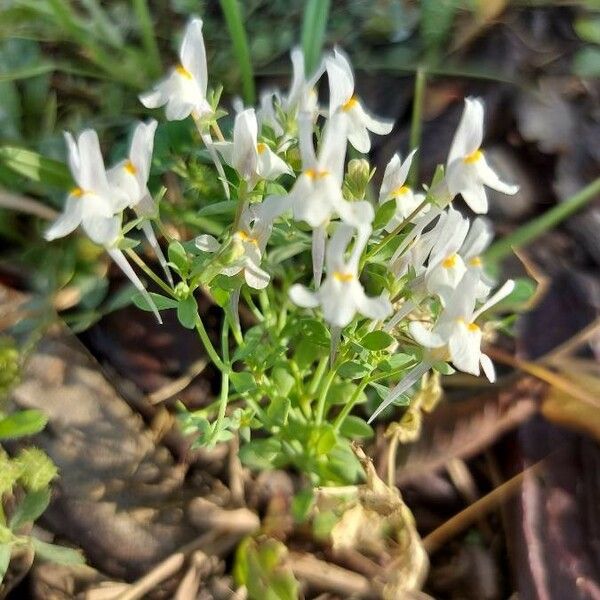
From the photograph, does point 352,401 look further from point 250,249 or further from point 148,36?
point 148,36

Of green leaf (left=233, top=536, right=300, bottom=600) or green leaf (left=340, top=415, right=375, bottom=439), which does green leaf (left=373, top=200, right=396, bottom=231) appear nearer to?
green leaf (left=340, top=415, right=375, bottom=439)

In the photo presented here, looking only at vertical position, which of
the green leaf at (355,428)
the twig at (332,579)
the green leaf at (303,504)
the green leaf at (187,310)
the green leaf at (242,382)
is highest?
the green leaf at (187,310)

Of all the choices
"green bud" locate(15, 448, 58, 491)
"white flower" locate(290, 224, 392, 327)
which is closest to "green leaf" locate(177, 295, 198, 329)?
"white flower" locate(290, 224, 392, 327)

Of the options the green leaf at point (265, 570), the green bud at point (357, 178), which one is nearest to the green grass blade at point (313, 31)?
the green bud at point (357, 178)

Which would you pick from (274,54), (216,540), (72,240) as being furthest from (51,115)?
→ (216,540)

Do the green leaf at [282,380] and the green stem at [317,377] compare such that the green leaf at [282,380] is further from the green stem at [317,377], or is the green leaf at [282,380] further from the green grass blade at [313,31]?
the green grass blade at [313,31]

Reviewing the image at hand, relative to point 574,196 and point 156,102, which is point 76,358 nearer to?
point 156,102
